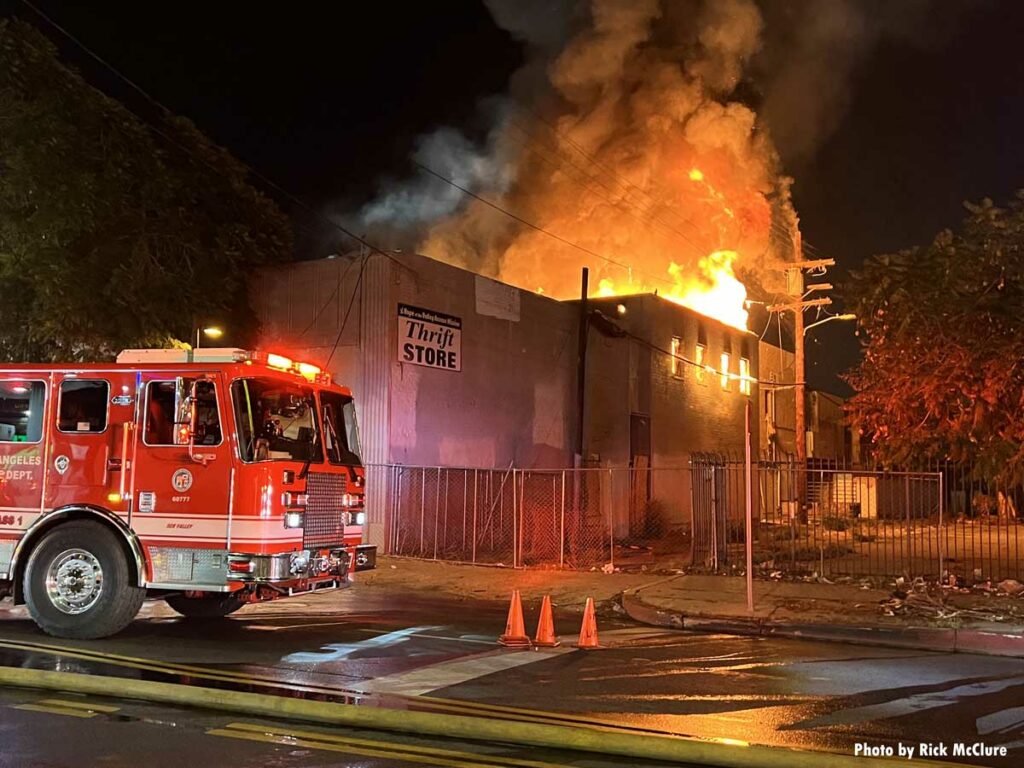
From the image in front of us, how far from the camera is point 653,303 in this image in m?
25.8

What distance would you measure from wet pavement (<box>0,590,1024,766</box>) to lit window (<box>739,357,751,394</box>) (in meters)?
21.9

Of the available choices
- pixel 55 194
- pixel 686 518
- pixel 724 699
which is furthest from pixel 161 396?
pixel 686 518

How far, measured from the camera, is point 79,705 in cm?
636

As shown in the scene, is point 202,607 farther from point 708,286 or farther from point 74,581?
point 708,286

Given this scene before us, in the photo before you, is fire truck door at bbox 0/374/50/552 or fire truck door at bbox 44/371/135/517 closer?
fire truck door at bbox 44/371/135/517

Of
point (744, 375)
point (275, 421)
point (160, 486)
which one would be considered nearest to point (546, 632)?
point (275, 421)

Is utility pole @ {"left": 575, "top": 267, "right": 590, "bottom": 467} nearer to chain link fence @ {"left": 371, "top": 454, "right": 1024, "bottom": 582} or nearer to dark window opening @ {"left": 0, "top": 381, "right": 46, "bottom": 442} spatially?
chain link fence @ {"left": 371, "top": 454, "right": 1024, "bottom": 582}

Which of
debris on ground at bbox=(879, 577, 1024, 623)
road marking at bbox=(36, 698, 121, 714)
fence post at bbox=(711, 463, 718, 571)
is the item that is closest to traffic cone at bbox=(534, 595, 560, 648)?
road marking at bbox=(36, 698, 121, 714)

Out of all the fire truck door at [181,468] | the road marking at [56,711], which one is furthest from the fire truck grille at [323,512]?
the road marking at [56,711]

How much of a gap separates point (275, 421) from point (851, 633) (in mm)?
6624

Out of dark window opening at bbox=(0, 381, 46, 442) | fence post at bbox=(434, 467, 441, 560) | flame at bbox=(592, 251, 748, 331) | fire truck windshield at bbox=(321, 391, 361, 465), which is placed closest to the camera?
dark window opening at bbox=(0, 381, 46, 442)

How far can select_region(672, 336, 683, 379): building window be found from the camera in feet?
88.4

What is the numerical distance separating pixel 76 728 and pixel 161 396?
3688 millimetres

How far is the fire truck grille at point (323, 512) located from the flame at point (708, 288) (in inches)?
976
